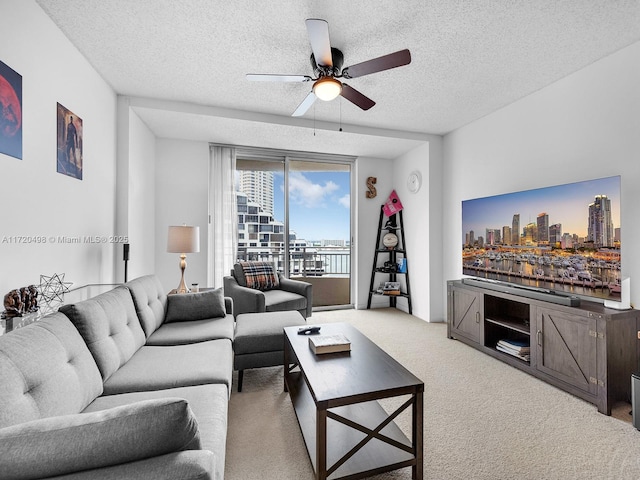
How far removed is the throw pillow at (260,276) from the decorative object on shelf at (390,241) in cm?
188

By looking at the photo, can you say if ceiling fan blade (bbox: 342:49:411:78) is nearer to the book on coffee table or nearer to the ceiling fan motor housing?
the ceiling fan motor housing

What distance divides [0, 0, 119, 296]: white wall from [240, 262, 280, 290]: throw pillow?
155 centimetres

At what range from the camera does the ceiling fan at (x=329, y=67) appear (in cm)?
181

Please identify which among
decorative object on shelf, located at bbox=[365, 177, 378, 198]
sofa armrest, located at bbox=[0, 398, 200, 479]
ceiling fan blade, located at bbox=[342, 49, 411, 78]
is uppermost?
ceiling fan blade, located at bbox=[342, 49, 411, 78]

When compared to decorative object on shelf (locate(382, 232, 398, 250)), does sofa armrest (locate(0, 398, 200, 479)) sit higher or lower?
lower

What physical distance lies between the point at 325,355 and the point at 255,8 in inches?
86.6

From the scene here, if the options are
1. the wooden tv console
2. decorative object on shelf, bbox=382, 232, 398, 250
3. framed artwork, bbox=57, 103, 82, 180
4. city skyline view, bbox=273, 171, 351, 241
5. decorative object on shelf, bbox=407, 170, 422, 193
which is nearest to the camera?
the wooden tv console

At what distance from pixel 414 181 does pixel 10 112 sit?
419 cm

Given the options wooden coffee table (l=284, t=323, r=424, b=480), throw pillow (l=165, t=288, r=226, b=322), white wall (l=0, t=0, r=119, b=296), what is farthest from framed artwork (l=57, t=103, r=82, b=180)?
wooden coffee table (l=284, t=323, r=424, b=480)

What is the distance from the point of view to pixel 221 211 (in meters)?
4.30

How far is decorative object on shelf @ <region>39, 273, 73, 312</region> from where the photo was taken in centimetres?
189

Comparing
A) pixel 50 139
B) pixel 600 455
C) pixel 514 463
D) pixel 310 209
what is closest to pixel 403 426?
pixel 514 463

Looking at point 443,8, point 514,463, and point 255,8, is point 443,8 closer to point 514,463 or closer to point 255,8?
point 255,8

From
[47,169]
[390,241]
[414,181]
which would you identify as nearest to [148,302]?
[47,169]
